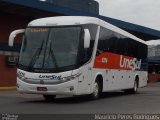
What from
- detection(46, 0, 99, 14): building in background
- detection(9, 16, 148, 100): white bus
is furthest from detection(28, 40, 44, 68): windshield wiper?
detection(46, 0, 99, 14): building in background

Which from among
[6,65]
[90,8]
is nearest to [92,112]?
[6,65]

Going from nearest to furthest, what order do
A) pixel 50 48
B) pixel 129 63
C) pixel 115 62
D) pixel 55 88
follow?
pixel 55 88
pixel 50 48
pixel 115 62
pixel 129 63

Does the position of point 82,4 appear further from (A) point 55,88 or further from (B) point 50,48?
(A) point 55,88

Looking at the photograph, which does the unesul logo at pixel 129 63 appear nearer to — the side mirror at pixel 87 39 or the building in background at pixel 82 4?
the side mirror at pixel 87 39

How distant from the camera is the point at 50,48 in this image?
18.0 meters

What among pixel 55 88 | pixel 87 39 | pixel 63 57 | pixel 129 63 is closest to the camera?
pixel 55 88

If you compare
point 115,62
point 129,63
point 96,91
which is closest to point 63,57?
point 96,91

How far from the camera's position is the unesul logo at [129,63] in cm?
2404

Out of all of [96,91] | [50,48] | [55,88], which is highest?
[50,48]

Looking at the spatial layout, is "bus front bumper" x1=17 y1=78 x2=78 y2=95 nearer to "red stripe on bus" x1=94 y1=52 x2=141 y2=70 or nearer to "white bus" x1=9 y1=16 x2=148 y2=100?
"white bus" x1=9 y1=16 x2=148 y2=100

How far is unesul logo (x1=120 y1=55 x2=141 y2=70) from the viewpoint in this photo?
78.9 feet

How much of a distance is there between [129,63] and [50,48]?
850 centimetres

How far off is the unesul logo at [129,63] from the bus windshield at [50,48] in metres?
6.25

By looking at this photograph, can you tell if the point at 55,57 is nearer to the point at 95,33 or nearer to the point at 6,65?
the point at 95,33
